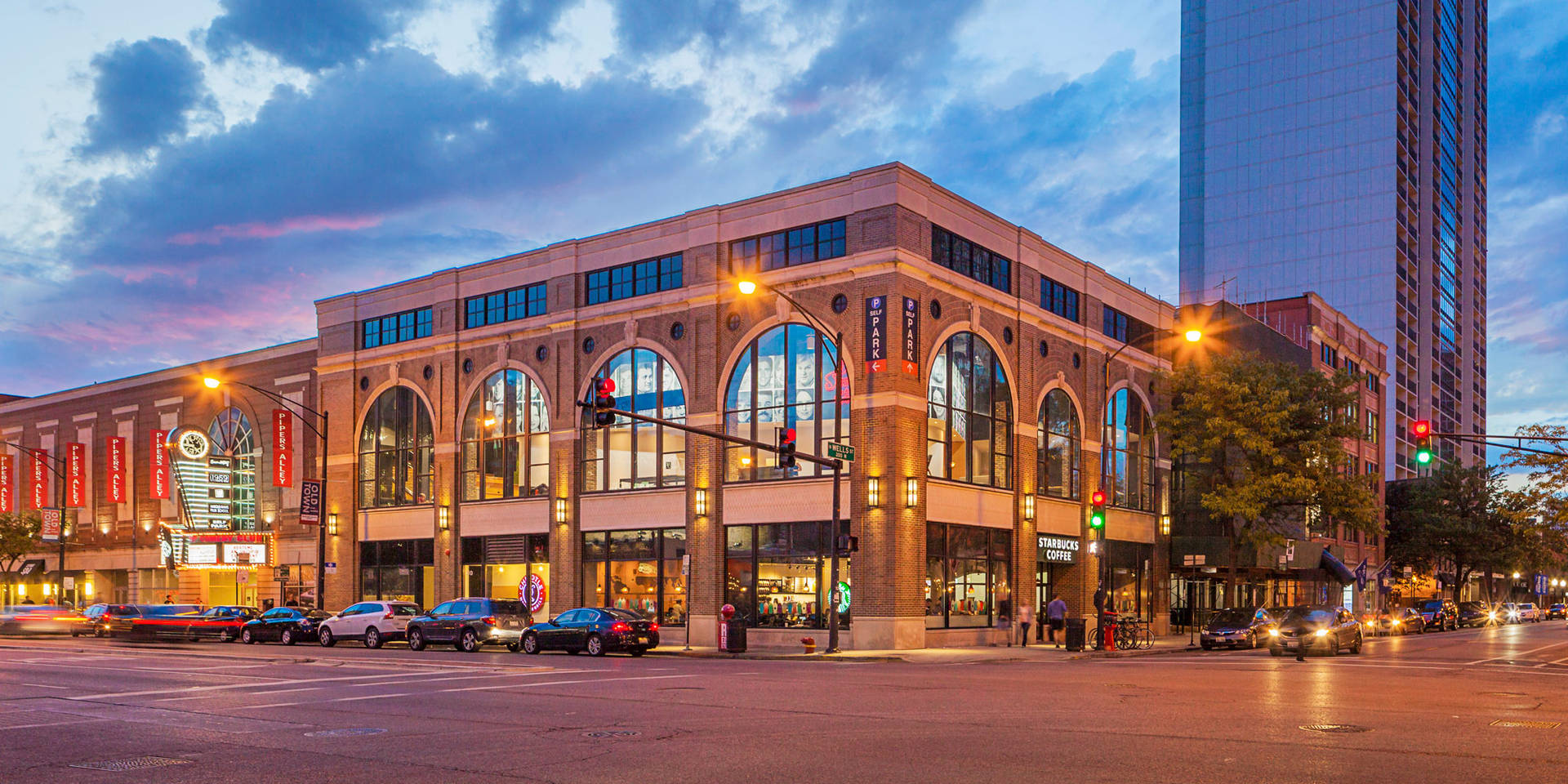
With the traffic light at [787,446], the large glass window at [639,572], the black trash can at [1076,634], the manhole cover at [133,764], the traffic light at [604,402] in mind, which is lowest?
the black trash can at [1076,634]

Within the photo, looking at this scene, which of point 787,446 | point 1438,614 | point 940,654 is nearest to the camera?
point 787,446

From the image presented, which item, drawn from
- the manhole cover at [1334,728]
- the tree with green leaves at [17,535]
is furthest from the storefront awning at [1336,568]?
the tree with green leaves at [17,535]

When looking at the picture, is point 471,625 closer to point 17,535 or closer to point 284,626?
point 284,626

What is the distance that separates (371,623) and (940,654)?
1786 cm

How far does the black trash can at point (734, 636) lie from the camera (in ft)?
117

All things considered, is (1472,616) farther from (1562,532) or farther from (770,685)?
(770,685)

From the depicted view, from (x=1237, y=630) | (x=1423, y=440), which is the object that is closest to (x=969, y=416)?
(x=1237, y=630)

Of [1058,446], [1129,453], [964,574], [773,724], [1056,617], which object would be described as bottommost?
[1056,617]

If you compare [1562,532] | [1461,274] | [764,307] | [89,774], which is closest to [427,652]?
[764,307]

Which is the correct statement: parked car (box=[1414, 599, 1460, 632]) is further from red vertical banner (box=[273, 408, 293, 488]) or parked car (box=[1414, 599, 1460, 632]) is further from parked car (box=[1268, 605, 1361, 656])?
red vertical banner (box=[273, 408, 293, 488])

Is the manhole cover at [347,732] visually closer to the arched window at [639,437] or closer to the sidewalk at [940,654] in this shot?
the sidewalk at [940,654]

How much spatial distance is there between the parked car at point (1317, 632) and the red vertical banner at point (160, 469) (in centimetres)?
4950

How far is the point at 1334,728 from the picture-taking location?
15.3 m

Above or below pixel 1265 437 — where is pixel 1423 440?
below
